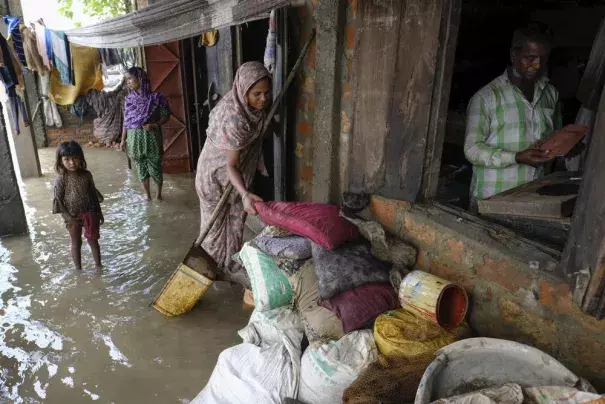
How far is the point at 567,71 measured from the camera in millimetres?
4332

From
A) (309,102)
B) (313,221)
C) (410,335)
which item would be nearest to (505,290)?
(410,335)

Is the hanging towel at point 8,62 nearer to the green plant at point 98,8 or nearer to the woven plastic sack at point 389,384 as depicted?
the woven plastic sack at point 389,384

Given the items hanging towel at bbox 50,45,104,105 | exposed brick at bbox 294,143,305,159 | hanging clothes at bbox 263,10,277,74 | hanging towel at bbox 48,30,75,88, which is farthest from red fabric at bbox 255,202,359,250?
hanging towel at bbox 50,45,104,105

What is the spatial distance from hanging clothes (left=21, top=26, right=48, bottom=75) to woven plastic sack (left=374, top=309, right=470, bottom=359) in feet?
20.8

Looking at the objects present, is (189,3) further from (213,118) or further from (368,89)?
(368,89)

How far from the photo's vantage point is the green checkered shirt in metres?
2.53

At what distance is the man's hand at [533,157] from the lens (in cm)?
223

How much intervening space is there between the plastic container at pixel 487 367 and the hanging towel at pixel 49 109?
356 inches

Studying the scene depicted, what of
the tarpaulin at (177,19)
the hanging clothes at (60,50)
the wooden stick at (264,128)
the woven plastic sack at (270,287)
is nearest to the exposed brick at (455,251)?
the woven plastic sack at (270,287)

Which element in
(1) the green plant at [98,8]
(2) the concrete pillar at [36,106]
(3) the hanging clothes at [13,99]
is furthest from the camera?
(1) the green plant at [98,8]

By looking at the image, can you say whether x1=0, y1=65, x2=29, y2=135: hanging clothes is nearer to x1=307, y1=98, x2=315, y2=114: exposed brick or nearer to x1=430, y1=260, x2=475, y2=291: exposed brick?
x1=307, y1=98, x2=315, y2=114: exposed brick

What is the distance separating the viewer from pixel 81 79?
860cm

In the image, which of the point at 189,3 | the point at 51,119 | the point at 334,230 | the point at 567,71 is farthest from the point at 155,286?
the point at 51,119

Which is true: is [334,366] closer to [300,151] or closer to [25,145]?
[300,151]
